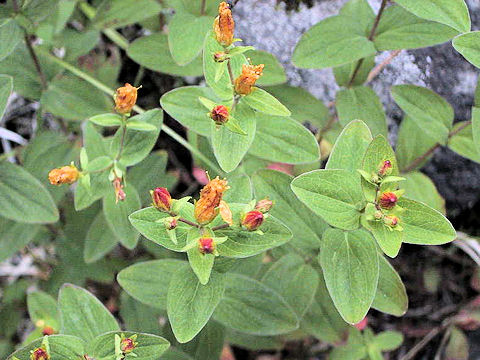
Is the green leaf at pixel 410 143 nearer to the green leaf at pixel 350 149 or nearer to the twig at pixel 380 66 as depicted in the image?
the twig at pixel 380 66

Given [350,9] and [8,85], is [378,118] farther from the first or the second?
[8,85]

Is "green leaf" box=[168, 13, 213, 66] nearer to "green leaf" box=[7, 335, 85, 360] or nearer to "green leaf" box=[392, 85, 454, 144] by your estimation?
"green leaf" box=[392, 85, 454, 144]

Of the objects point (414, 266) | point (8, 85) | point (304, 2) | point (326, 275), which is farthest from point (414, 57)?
point (8, 85)

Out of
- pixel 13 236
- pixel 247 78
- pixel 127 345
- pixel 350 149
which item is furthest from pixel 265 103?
pixel 13 236

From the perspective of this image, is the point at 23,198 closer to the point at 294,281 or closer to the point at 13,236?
the point at 13,236

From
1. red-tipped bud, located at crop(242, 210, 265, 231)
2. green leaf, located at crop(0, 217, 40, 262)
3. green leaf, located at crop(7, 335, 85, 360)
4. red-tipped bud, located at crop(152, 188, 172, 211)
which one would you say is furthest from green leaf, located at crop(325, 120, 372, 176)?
green leaf, located at crop(0, 217, 40, 262)

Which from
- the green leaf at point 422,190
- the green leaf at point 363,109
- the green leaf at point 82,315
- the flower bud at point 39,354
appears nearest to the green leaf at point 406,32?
the green leaf at point 363,109
